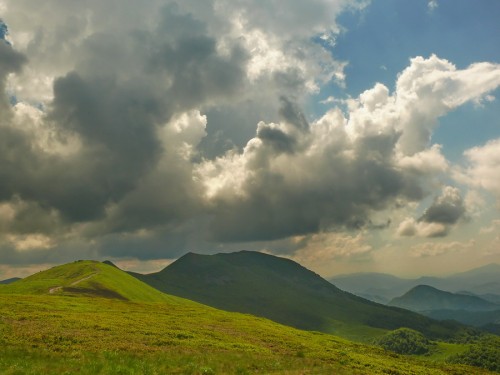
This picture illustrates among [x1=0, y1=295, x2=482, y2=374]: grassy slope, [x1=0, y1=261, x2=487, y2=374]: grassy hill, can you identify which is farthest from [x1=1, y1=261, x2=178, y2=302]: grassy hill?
[x1=0, y1=295, x2=482, y2=374]: grassy slope

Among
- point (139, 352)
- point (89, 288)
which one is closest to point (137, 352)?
point (139, 352)

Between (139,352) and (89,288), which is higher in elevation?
(139,352)

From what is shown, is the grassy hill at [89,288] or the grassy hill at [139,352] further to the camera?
the grassy hill at [89,288]

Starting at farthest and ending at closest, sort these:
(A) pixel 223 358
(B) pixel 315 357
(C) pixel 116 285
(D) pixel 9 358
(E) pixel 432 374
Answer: (C) pixel 116 285
(E) pixel 432 374
(B) pixel 315 357
(A) pixel 223 358
(D) pixel 9 358

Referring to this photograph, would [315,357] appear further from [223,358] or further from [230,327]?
[230,327]

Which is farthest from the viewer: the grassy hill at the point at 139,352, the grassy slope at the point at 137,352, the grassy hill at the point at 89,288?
the grassy hill at the point at 89,288

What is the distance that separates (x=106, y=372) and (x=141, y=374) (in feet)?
7.46

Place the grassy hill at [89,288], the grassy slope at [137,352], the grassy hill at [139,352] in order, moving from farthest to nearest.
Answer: the grassy hill at [89,288] < the grassy slope at [137,352] < the grassy hill at [139,352]

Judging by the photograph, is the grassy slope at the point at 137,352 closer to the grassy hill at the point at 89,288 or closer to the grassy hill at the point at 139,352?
the grassy hill at the point at 139,352

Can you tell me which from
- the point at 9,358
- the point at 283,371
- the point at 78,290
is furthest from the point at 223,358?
the point at 78,290

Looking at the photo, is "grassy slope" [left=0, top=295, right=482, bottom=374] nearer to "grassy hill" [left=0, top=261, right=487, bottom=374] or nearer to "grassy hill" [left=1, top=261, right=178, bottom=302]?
"grassy hill" [left=0, top=261, right=487, bottom=374]

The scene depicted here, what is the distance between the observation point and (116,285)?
179 m

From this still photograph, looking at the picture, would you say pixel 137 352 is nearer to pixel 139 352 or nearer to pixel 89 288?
pixel 139 352

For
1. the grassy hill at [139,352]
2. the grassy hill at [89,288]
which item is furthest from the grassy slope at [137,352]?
the grassy hill at [89,288]
